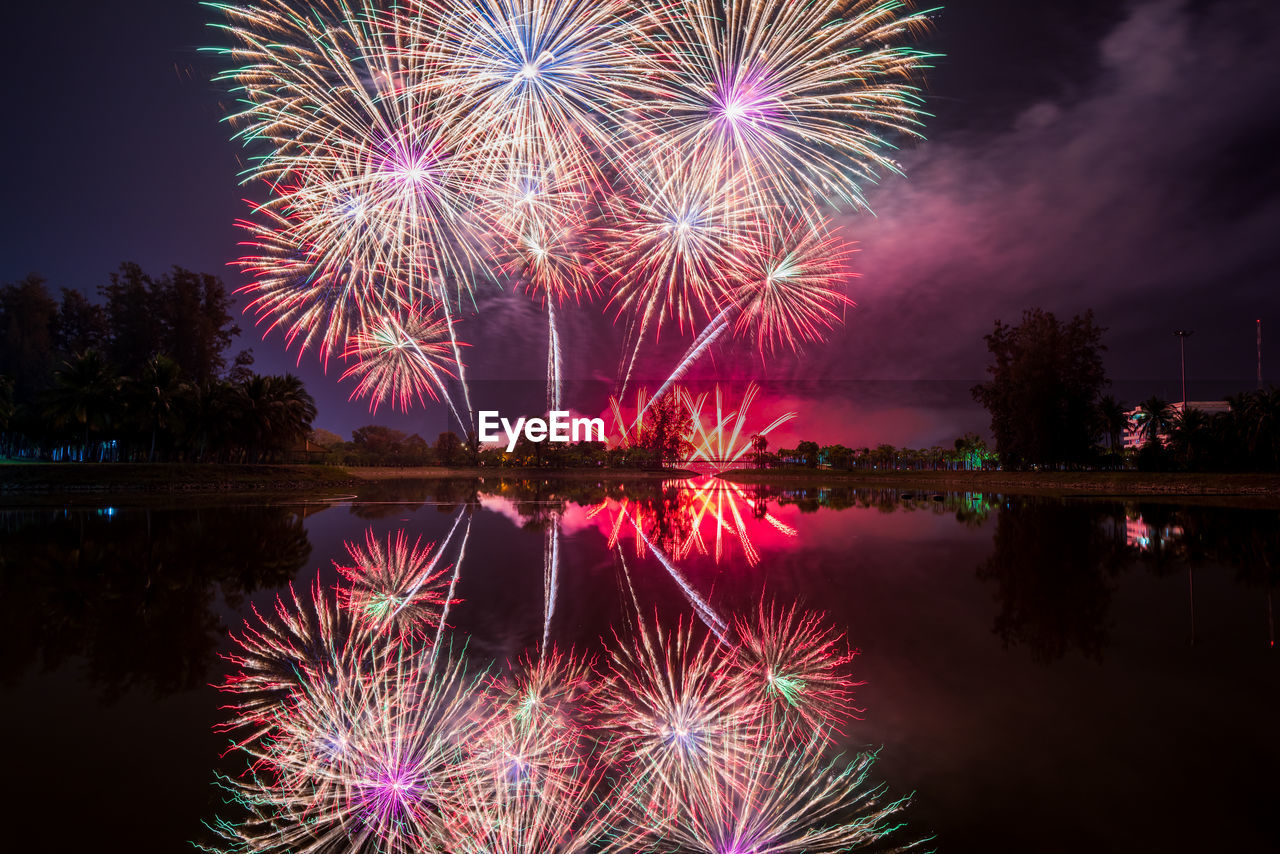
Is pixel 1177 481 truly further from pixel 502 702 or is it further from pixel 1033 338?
pixel 502 702

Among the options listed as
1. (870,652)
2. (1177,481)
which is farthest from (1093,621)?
(1177,481)

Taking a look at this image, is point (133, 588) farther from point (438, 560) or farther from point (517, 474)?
point (517, 474)

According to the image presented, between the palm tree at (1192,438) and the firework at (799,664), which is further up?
the palm tree at (1192,438)

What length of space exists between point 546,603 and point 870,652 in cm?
445

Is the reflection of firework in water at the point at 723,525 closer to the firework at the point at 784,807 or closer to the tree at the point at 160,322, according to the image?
the firework at the point at 784,807

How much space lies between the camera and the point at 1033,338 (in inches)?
2146

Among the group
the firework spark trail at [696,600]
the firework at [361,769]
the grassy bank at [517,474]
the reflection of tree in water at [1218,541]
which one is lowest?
the firework at [361,769]

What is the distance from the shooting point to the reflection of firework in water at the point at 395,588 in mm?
7926

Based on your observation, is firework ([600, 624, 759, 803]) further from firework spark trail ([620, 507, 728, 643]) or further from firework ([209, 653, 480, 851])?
firework ([209, 653, 480, 851])

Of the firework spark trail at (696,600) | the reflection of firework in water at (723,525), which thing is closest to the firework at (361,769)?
the firework spark trail at (696,600)

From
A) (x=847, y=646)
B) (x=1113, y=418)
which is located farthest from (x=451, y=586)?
(x=1113, y=418)

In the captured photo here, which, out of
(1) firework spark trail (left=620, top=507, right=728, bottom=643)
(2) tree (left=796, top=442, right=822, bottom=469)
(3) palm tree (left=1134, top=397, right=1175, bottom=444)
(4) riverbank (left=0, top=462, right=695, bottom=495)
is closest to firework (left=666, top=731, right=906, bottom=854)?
(1) firework spark trail (left=620, top=507, right=728, bottom=643)

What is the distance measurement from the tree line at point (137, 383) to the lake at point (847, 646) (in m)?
34.0

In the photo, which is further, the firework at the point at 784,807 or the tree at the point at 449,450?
the tree at the point at 449,450
